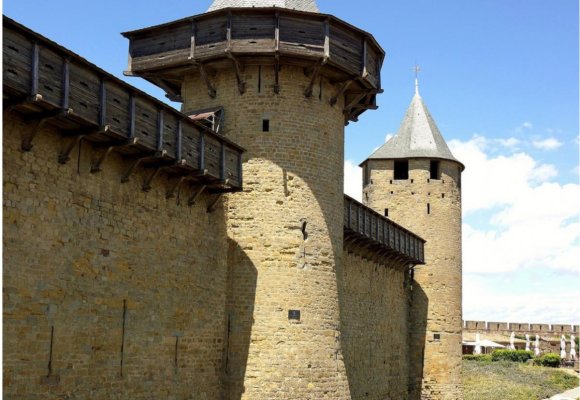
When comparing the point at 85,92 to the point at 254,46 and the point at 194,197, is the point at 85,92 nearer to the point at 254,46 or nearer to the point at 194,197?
the point at 194,197

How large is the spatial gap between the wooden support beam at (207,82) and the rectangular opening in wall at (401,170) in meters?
13.9

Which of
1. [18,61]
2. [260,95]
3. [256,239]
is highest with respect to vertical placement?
[260,95]

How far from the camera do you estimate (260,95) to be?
16719mm

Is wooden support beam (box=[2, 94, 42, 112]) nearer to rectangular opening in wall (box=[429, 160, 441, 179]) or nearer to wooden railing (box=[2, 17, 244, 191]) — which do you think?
wooden railing (box=[2, 17, 244, 191])

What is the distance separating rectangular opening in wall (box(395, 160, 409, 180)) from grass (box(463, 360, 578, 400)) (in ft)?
31.6

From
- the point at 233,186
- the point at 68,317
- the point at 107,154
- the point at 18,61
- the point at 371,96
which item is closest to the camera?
the point at 18,61

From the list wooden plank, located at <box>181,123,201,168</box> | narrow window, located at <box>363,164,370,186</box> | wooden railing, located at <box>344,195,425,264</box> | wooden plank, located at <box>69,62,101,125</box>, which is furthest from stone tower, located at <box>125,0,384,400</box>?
narrow window, located at <box>363,164,370,186</box>

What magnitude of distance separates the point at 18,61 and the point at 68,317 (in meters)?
3.73

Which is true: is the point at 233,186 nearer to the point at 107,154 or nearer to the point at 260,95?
the point at 260,95

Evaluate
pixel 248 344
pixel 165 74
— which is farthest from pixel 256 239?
pixel 165 74

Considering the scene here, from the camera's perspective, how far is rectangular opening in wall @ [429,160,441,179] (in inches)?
1153

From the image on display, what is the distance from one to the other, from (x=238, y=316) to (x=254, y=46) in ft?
18.1

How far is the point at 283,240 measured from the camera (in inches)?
640

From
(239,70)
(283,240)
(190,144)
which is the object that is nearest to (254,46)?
(239,70)
